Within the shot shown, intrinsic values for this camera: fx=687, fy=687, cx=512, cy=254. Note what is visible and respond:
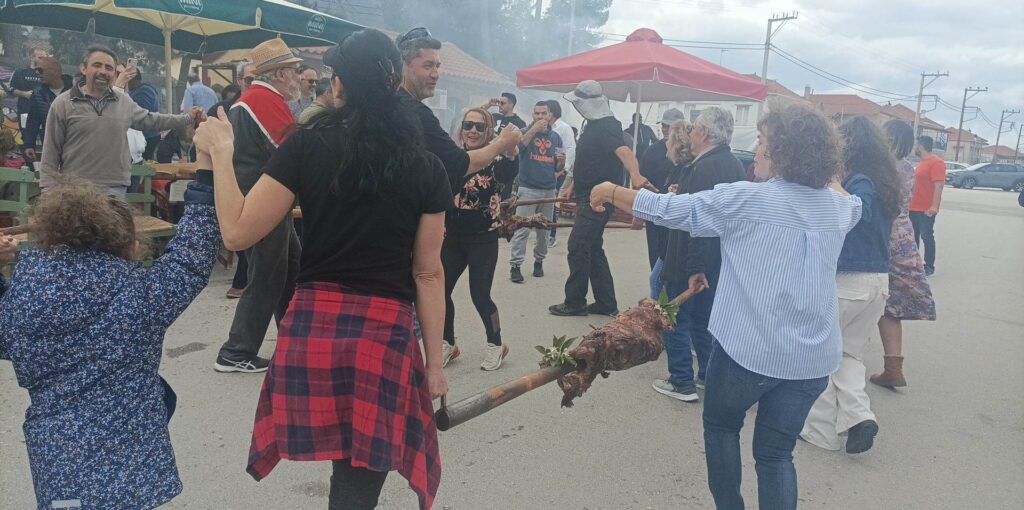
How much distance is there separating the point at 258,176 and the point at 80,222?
229 cm

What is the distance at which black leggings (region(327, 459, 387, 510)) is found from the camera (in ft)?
6.34

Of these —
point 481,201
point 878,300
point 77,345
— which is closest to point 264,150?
point 481,201

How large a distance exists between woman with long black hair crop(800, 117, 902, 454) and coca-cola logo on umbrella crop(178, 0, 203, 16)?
257 inches

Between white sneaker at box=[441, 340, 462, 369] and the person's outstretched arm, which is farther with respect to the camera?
white sneaker at box=[441, 340, 462, 369]

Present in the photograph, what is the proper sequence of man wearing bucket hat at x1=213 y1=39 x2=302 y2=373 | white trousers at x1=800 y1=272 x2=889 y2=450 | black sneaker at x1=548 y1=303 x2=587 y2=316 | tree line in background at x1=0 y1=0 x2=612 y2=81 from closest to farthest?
white trousers at x1=800 y1=272 x2=889 y2=450 → man wearing bucket hat at x1=213 y1=39 x2=302 y2=373 → black sneaker at x1=548 y1=303 x2=587 y2=316 → tree line in background at x1=0 y1=0 x2=612 y2=81

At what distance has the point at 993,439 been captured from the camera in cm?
412

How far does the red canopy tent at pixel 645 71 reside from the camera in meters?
8.51

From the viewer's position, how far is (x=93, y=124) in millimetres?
4898

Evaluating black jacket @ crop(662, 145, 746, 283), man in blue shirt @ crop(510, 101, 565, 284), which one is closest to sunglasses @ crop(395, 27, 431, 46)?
black jacket @ crop(662, 145, 746, 283)

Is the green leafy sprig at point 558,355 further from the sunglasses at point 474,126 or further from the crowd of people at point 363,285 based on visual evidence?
the sunglasses at point 474,126

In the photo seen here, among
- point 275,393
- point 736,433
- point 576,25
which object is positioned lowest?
point 736,433

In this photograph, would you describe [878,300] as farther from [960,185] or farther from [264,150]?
[960,185]

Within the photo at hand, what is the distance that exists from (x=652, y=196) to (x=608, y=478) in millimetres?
1505

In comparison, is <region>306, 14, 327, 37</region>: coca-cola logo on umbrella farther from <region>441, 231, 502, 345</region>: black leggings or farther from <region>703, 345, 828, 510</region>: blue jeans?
<region>703, 345, 828, 510</region>: blue jeans
